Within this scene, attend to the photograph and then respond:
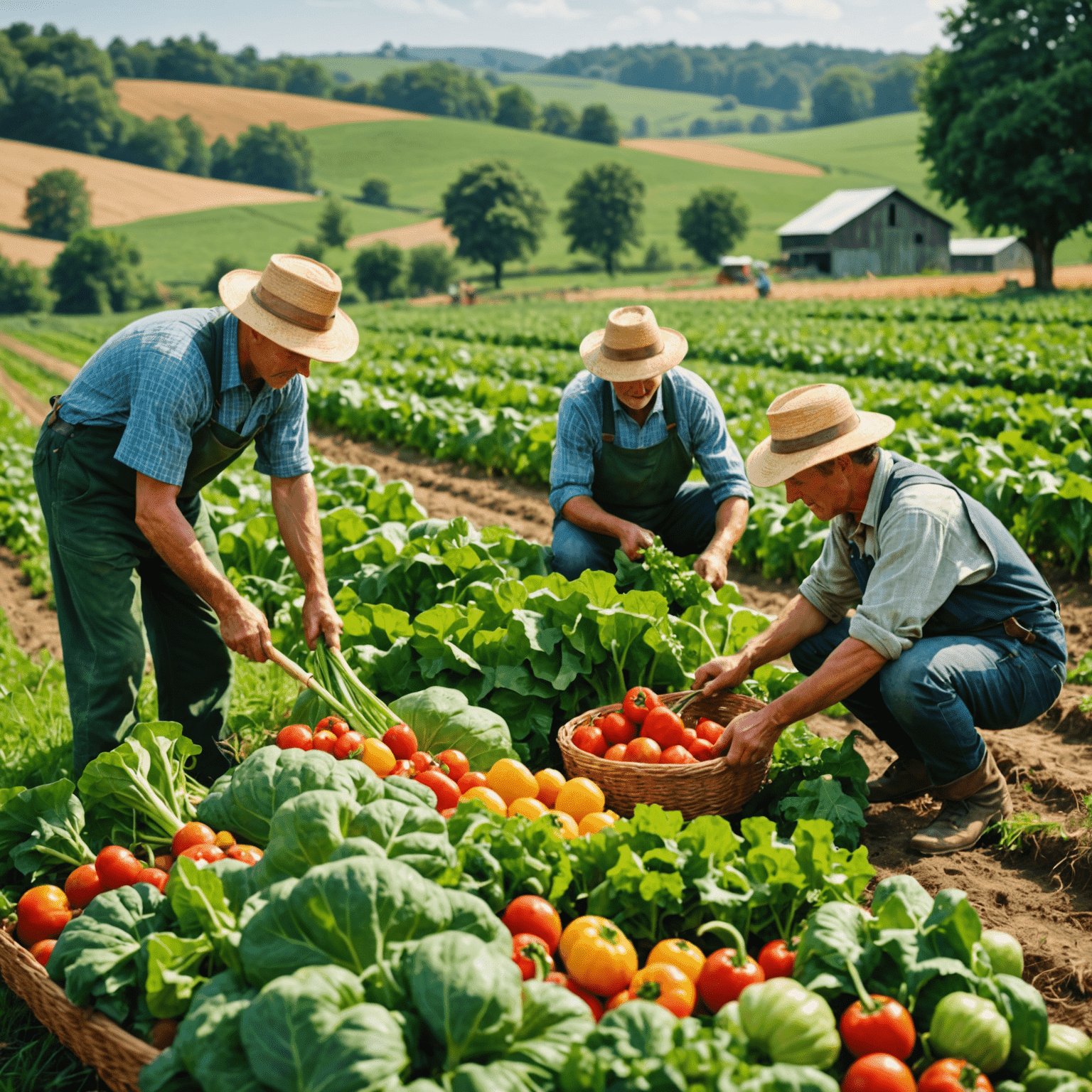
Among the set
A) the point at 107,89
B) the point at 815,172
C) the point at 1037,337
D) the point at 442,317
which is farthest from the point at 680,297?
the point at 107,89

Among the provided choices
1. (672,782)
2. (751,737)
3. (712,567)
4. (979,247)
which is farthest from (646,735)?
(979,247)

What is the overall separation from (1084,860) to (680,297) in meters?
49.0

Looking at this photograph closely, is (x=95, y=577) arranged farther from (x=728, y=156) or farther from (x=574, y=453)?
(x=728, y=156)

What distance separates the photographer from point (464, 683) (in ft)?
15.8

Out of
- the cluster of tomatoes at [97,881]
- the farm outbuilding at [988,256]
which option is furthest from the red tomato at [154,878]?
the farm outbuilding at [988,256]

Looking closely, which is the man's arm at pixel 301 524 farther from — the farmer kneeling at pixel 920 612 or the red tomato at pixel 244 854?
the farmer kneeling at pixel 920 612

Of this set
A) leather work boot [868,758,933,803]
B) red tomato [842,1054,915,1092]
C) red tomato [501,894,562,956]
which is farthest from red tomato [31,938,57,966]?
leather work boot [868,758,933,803]

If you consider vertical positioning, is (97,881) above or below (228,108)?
below

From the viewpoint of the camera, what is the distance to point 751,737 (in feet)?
12.4

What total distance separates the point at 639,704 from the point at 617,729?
0.51ft

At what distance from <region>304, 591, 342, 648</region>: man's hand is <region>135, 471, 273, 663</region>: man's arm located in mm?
425

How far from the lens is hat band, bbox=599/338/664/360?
5230mm

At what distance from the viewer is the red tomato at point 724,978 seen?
2.63 meters

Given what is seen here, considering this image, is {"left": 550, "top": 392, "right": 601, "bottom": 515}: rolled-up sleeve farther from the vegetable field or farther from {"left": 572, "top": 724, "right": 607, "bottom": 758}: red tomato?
{"left": 572, "top": 724, "right": 607, "bottom": 758}: red tomato
